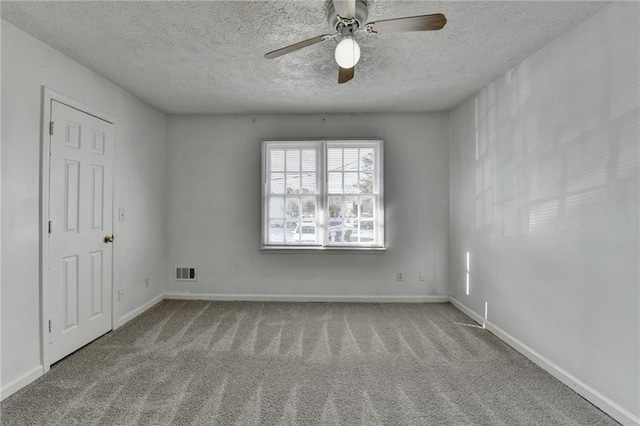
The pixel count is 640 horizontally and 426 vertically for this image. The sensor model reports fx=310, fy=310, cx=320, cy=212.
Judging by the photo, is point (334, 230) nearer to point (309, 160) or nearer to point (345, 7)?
point (309, 160)

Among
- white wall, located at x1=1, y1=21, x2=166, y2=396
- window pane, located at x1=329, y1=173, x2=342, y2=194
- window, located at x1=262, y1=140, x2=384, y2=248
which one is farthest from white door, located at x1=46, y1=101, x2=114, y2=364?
window pane, located at x1=329, y1=173, x2=342, y2=194

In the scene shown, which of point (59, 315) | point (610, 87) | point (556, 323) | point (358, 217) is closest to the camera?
point (610, 87)

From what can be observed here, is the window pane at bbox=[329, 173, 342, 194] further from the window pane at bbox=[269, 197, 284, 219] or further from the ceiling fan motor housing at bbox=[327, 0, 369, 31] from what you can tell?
the ceiling fan motor housing at bbox=[327, 0, 369, 31]

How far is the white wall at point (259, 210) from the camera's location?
4.26 metres

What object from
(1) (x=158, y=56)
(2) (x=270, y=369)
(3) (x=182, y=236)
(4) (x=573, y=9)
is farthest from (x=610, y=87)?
(3) (x=182, y=236)

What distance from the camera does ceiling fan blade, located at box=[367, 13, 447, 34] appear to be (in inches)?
65.7

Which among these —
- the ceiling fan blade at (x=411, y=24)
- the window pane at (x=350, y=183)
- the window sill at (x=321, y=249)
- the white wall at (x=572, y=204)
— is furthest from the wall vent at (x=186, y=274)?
the ceiling fan blade at (x=411, y=24)

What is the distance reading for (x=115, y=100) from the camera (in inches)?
131

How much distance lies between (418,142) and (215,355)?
354 centimetres

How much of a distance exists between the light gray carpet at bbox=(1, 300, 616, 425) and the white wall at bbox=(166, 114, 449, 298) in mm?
885

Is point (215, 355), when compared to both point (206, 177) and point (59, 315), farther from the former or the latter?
point (206, 177)

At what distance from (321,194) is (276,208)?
2.13 ft

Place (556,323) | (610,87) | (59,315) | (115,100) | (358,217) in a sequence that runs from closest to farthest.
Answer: (610,87)
(556,323)
(59,315)
(115,100)
(358,217)

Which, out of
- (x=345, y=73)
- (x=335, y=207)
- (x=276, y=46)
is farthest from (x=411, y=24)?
(x=335, y=207)
